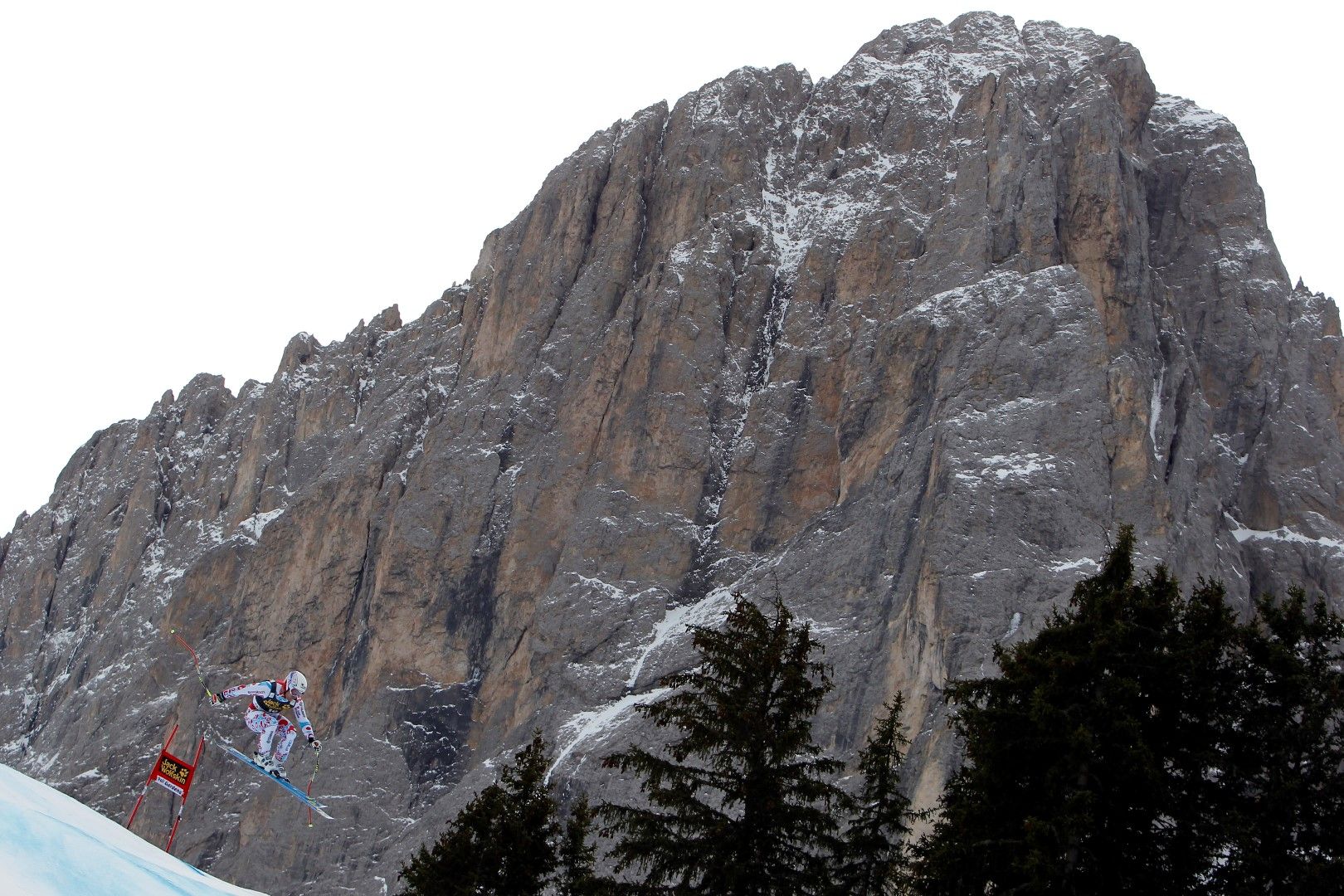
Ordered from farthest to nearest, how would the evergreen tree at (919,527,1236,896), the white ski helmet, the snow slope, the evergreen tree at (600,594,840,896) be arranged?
the white ski helmet → the evergreen tree at (600,594,840,896) → the evergreen tree at (919,527,1236,896) → the snow slope

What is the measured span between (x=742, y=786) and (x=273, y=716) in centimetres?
1635

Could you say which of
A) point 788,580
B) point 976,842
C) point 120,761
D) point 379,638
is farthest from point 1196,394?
point 120,761

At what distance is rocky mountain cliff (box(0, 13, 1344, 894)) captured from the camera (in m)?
66.6

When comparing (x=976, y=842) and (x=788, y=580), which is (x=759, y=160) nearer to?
(x=788, y=580)

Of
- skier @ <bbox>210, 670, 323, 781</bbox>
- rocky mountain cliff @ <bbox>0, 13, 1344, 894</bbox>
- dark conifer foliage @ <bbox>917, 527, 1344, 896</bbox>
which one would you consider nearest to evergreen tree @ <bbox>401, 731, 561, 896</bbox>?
skier @ <bbox>210, 670, 323, 781</bbox>

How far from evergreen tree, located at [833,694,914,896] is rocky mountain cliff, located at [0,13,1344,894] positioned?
104ft

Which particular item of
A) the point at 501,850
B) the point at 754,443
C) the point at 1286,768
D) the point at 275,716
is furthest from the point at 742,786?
the point at 754,443

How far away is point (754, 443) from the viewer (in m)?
81.4

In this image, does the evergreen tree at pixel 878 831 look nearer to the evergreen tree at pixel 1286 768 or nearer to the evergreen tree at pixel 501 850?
the evergreen tree at pixel 501 850

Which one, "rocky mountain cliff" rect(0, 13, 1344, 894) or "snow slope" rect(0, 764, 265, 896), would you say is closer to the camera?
"snow slope" rect(0, 764, 265, 896)

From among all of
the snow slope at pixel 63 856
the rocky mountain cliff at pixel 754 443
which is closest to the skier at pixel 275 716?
the snow slope at pixel 63 856

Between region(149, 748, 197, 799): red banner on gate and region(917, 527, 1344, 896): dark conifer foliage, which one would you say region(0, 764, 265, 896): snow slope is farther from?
region(149, 748, 197, 799): red banner on gate

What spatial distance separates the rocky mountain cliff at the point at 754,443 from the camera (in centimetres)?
6662

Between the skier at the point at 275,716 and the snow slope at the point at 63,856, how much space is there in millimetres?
15480
